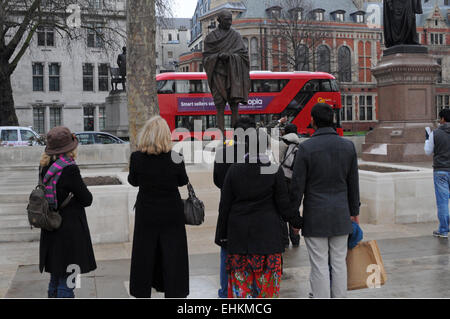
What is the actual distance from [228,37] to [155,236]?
6.89 m

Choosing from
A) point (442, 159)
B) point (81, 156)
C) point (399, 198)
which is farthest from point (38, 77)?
point (442, 159)

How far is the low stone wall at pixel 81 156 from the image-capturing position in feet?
62.8

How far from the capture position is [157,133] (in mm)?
4742

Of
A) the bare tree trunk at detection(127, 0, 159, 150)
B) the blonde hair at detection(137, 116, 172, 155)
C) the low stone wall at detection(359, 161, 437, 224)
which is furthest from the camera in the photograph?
the bare tree trunk at detection(127, 0, 159, 150)

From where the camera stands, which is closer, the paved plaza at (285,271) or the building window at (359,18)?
the paved plaza at (285,271)

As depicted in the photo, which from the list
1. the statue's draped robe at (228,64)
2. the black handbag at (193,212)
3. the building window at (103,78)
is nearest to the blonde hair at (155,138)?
the black handbag at (193,212)

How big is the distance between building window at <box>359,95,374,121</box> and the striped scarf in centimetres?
6513

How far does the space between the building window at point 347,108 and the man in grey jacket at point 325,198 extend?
6323 centimetres

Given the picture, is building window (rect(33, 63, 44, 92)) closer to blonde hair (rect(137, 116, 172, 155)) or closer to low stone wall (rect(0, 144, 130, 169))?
low stone wall (rect(0, 144, 130, 169))

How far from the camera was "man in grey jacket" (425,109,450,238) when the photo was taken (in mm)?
8727

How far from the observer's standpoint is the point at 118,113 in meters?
27.9

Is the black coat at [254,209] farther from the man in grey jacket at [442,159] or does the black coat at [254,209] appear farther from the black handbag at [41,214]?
the man in grey jacket at [442,159]

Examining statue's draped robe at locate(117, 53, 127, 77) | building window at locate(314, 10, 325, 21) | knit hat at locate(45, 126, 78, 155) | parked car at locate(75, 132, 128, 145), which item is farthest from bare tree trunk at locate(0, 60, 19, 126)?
building window at locate(314, 10, 325, 21)

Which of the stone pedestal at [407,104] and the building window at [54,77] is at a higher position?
the building window at [54,77]
